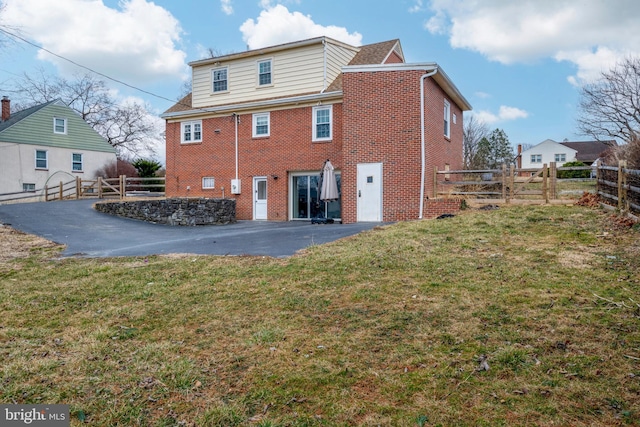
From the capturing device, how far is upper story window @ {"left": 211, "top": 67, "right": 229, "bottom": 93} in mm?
20219

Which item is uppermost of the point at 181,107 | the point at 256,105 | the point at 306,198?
the point at 181,107

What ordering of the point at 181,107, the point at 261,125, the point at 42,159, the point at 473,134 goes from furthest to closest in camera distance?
the point at 473,134 → the point at 42,159 → the point at 181,107 → the point at 261,125

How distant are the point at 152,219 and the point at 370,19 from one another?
11.1 m

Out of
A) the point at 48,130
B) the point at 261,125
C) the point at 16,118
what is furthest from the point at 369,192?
the point at 16,118

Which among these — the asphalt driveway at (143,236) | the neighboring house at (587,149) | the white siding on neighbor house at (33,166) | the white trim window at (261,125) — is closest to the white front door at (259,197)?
the white trim window at (261,125)

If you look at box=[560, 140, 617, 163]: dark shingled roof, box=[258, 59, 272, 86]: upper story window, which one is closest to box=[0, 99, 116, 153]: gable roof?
box=[258, 59, 272, 86]: upper story window

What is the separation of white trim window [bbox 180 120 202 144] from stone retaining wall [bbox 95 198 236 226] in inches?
182

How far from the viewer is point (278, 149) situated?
59.6ft

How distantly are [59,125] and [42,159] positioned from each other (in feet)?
9.36

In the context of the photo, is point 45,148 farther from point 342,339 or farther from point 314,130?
point 342,339

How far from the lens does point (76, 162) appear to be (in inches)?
1223

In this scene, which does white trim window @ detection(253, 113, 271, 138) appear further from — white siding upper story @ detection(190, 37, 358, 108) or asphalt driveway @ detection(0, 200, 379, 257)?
asphalt driveway @ detection(0, 200, 379, 257)

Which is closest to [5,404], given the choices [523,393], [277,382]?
[277,382]

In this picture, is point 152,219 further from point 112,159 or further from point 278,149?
point 112,159
